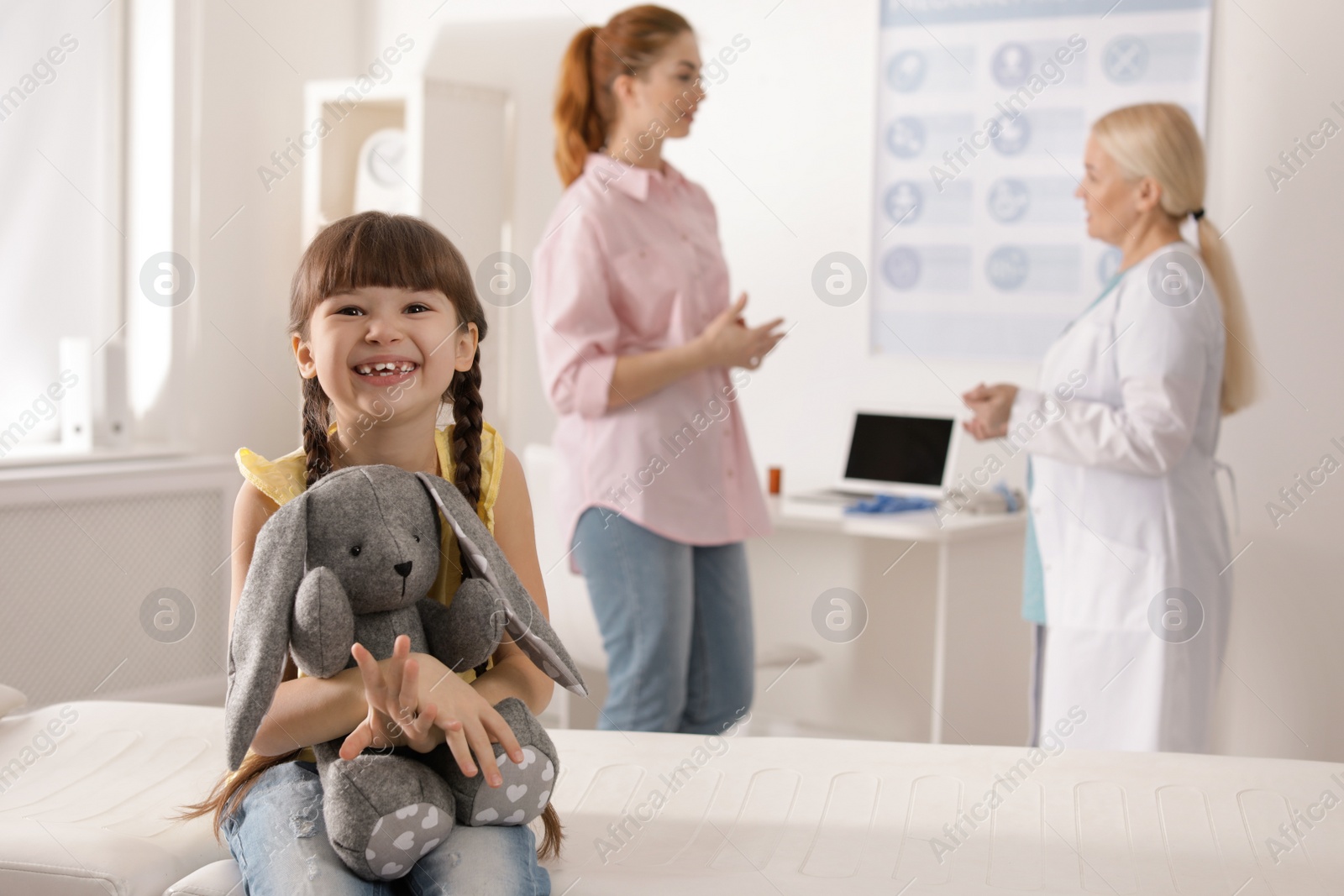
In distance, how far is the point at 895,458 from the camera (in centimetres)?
283

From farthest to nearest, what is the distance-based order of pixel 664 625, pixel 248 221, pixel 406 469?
pixel 248 221 → pixel 664 625 → pixel 406 469

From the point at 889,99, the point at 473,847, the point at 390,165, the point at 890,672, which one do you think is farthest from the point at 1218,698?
the point at 390,165

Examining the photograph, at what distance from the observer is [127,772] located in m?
1.31

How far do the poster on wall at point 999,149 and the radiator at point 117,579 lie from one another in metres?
1.74

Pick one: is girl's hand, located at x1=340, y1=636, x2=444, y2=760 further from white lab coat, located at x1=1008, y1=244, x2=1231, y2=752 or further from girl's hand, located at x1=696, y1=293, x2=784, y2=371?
white lab coat, located at x1=1008, y1=244, x2=1231, y2=752

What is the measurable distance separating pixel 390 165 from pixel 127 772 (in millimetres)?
2252

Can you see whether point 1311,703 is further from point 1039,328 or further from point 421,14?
point 421,14

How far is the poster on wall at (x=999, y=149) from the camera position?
2678 millimetres

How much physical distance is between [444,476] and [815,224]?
6.56 feet

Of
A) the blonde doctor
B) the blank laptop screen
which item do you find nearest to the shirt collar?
the blonde doctor

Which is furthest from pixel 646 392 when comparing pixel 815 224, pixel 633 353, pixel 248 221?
pixel 248 221

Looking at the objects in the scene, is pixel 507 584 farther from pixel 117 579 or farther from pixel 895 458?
pixel 117 579

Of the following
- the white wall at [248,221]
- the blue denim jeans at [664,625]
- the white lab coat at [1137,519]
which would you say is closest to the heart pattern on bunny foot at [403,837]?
the blue denim jeans at [664,625]

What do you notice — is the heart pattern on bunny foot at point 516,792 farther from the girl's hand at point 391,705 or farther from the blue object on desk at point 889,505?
the blue object on desk at point 889,505
